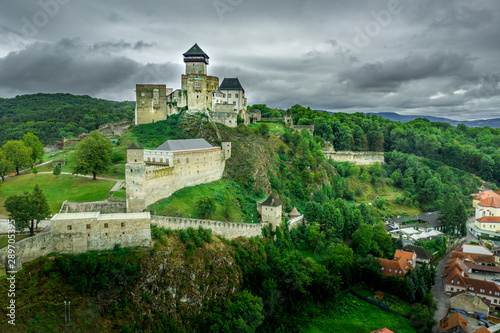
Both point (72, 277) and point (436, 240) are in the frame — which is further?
point (436, 240)

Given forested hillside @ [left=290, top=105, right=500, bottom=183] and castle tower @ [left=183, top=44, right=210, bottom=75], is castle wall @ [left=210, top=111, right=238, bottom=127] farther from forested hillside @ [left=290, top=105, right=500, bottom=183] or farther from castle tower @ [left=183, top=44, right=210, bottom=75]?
forested hillside @ [left=290, top=105, right=500, bottom=183]

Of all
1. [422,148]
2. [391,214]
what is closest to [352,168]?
[391,214]

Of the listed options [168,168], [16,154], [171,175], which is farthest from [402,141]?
[16,154]

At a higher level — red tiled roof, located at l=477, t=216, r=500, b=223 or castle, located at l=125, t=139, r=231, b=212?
castle, located at l=125, t=139, r=231, b=212

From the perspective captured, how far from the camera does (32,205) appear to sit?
83.9ft

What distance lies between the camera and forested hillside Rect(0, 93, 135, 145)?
79938 mm

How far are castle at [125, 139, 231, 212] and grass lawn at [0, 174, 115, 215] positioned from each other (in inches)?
198

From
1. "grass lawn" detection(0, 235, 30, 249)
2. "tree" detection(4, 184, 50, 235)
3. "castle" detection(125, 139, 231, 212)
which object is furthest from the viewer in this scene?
"castle" detection(125, 139, 231, 212)

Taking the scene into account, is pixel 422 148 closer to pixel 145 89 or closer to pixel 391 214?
pixel 391 214

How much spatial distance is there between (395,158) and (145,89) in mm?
66263

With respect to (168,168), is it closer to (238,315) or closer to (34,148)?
(238,315)

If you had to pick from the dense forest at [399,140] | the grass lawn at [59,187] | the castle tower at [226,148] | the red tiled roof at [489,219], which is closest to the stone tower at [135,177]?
the grass lawn at [59,187]

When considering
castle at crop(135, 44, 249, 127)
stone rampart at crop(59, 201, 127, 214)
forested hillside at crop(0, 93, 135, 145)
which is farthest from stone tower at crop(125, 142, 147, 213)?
forested hillside at crop(0, 93, 135, 145)

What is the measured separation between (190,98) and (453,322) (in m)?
45.3
